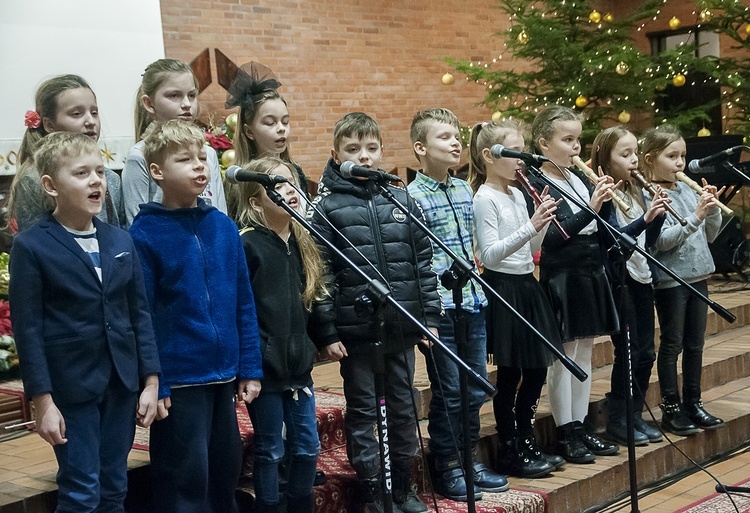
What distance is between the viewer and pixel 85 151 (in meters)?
2.41

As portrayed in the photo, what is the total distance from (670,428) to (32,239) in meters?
3.08

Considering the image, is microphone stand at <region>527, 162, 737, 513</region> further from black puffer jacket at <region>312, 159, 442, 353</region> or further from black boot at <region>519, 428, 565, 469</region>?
black boot at <region>519, 428, 565, 469</region>

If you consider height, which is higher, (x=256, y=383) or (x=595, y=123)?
(x=595, y=123)

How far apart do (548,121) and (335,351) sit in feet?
4.73

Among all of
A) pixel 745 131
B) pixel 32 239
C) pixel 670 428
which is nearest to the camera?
pixel 32 239

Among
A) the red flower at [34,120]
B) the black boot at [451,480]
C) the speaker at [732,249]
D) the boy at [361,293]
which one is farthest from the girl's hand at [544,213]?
the speaker at [732,249]

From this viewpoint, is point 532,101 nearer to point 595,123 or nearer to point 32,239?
point 595,123

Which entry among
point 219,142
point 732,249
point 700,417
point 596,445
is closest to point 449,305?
point 596,445

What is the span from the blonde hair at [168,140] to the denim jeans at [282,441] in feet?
2.46

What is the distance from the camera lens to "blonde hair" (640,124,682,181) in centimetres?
425

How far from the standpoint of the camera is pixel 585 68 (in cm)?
735

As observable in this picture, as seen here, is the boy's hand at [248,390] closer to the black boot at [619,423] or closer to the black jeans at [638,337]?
the black jeans at [638,337]

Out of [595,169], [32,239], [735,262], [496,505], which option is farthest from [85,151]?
[735,262]

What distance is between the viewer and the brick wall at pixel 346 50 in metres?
7.48
